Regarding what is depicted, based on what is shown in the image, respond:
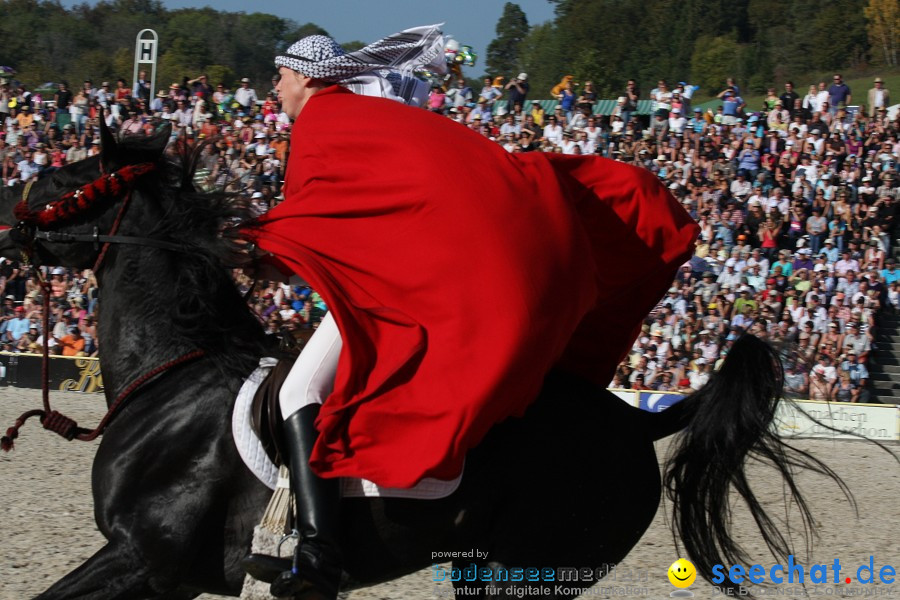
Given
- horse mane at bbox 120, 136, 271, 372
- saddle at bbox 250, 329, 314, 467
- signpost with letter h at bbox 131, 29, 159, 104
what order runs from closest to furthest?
saddle at bbox 250, 329, 314, 467 < horse mane at bbox 120, 136, 271, 372 < signpost with letter h at bbox 131, 29, 159, 104

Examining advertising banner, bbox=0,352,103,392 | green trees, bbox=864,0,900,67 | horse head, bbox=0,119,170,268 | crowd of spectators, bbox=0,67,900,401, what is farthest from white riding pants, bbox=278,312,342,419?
green trees, bbox=864,0,900,67

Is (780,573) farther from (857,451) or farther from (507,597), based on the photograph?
(857,451)

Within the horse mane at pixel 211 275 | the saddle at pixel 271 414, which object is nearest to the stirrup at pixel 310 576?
the saddle at pixel 271 414

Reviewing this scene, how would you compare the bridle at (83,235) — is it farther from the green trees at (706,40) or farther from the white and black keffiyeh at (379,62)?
the green trees at (706,40)

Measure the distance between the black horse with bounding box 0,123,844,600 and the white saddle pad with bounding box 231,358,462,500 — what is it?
0.05 m

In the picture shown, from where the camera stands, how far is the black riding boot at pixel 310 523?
10.3ft

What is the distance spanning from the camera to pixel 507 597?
339 centimetres

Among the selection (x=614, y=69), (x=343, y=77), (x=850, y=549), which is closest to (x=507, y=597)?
(x=343, y=77)

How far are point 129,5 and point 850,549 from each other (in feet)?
251

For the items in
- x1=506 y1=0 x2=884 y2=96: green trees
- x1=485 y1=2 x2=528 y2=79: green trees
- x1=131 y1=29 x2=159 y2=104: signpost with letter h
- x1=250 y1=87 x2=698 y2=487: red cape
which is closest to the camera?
x1=250 y1=87 x2=698 y2=487: red cape

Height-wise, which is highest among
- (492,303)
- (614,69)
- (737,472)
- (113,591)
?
(614,69)

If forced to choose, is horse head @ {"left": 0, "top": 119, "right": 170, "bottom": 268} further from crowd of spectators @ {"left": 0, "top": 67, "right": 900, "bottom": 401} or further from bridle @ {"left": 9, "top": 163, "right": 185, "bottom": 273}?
crowd of spectators @ {"left": 0, "top": 67, "right": 900, "bottom": 401}

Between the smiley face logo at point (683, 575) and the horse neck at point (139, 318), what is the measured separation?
3.20 meters

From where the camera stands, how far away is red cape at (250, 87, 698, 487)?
3.05 meters
